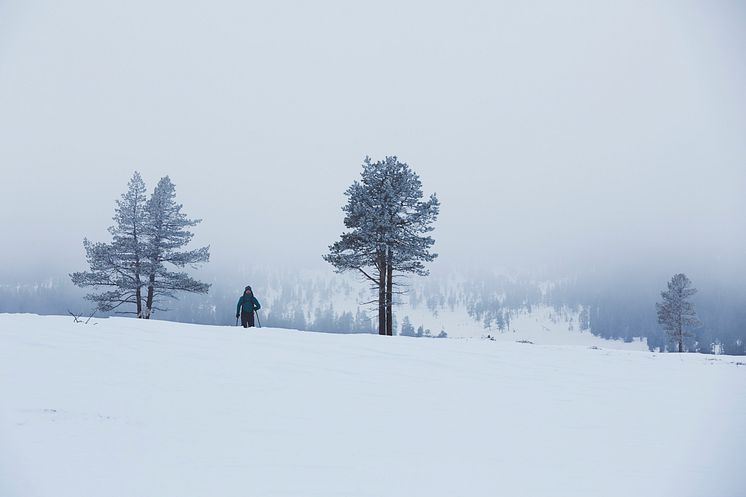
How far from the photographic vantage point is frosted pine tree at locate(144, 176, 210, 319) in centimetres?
2681

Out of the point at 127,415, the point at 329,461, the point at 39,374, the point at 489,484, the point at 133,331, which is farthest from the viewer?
the point at 133,331

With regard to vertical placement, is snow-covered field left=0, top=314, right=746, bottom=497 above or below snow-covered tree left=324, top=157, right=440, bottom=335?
below

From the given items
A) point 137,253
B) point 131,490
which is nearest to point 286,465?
point 131,490

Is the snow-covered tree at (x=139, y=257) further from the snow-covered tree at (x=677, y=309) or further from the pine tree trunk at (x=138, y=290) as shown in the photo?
the snow-covered tree at (x=677, y=309)

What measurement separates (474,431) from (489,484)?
163cm

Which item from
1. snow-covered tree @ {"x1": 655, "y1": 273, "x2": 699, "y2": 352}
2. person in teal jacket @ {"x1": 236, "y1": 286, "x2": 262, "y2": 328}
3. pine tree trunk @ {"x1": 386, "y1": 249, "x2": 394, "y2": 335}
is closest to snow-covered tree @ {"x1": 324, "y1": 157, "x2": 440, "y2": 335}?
pine tree trunk @ {"x1": 386, "y1": 249, "x2": 394, "y2": 335}

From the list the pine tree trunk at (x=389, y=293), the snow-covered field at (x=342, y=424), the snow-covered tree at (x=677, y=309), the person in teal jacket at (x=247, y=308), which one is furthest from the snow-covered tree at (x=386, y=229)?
the snow-covered tree at (x=677, y=309)

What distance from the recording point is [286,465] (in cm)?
521

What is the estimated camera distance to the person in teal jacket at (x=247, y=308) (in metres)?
17.2

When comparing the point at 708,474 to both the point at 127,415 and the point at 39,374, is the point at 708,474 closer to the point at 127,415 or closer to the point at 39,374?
the point at 127,415

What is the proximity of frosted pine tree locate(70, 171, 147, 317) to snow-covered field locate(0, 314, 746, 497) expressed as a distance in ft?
53.5

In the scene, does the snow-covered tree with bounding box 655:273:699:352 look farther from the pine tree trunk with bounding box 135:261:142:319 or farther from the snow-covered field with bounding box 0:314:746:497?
the pine tree trunk with bounding box 135:261:142:319

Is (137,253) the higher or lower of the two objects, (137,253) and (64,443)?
the higher

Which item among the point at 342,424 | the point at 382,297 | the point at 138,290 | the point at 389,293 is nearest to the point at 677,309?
the point at 389,293
